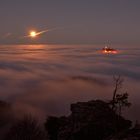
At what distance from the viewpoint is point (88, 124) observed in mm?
69375

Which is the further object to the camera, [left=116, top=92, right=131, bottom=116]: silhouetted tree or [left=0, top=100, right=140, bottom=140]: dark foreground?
A: [left=116, top=92, right=131, bottom=116]: silhouetted tree

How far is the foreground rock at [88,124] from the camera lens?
67812 mm

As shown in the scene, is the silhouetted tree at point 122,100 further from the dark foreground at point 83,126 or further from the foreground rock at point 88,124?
the foreground rock at point 88,124

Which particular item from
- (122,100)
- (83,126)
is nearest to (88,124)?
(83,126)

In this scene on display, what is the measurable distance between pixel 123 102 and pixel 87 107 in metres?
8.69

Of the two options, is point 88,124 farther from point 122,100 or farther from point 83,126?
point 122,100

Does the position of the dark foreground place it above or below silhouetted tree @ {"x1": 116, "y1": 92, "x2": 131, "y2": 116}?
below

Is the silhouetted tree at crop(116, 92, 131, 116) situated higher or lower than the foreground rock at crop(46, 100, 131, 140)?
higher

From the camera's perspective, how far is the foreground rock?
67812mm

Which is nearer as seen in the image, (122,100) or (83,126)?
(83,126)

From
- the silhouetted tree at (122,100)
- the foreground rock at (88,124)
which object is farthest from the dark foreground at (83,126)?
the silhouetted tree at (122,100)

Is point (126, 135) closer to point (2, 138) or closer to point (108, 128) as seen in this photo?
point (108, 128)

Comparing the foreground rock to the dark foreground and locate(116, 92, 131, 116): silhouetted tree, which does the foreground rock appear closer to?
the dark foreground

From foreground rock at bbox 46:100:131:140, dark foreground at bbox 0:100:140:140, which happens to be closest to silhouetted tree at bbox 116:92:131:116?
dark foreground at bbox 0:100:140:140
